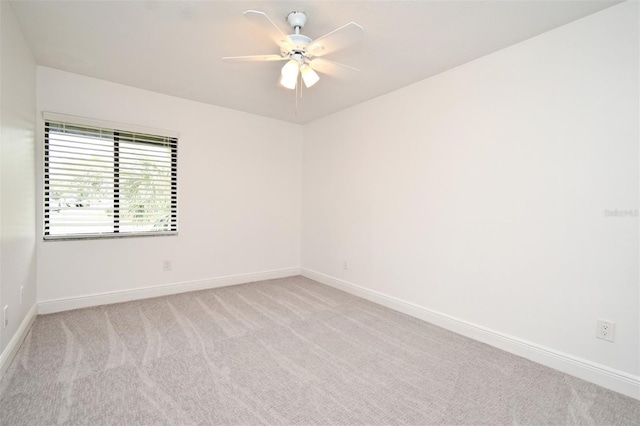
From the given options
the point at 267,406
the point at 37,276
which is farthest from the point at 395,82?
the point at 37,276

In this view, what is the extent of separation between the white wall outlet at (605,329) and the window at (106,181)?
4119 mm

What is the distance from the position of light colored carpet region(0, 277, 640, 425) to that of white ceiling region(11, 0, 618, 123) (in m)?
2.46

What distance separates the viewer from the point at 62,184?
3047mm

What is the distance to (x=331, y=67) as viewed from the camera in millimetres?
2512

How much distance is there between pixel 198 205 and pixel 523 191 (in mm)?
3555

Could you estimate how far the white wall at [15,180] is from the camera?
198 cm

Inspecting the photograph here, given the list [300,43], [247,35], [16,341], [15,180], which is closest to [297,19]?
[300,43]

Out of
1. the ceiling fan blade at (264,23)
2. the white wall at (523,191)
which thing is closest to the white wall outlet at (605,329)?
the white wall at (523,191)

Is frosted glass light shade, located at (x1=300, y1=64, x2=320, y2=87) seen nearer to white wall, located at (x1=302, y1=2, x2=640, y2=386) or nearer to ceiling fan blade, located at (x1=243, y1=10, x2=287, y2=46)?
ceiling fan blade, located at (x1=243, y1=10, x2=287, y2=46)

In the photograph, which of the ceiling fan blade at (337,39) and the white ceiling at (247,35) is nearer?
the ceiling fan blade at (337,39)

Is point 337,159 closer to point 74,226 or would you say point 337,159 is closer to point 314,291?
point 314,291

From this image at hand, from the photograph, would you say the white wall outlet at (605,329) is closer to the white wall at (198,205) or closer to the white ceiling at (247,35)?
the white ceiling at (247,35)

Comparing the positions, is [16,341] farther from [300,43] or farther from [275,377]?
[300,43]

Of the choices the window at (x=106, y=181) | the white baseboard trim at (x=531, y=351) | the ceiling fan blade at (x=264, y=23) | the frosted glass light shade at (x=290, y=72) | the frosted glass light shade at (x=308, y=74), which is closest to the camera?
the ceiling fan blade at (x=264, y=23)
